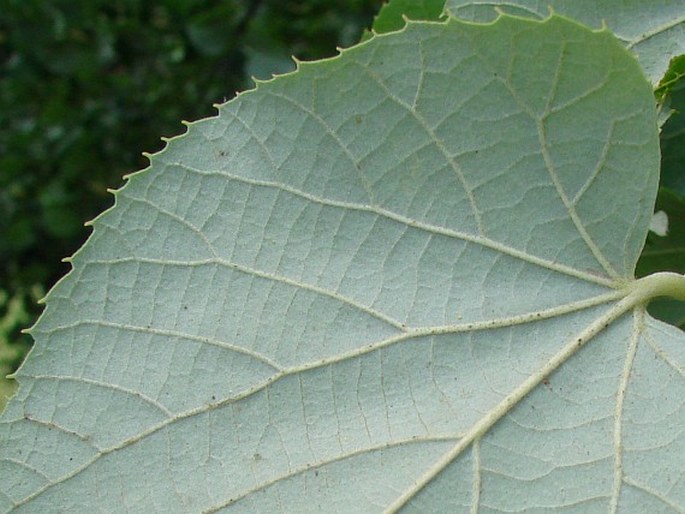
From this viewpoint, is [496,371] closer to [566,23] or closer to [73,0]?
[566,23]

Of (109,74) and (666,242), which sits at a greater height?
(109,74)

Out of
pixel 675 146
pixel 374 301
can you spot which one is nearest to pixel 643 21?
pixel 675 146

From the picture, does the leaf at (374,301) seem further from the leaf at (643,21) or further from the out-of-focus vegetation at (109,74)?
the out-of-focus vegetation at (109,74)

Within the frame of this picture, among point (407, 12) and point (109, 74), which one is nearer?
point (407, 12)

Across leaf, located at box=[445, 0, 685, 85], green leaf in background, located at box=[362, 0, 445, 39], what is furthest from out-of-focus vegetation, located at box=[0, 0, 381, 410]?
leaf, located at box=[445, 0, 685, 85]

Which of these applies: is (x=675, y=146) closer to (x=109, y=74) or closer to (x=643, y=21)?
(x=643, y=21)

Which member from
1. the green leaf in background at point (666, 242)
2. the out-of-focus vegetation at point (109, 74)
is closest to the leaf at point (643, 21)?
the green leaf in background at point (666, 242)
